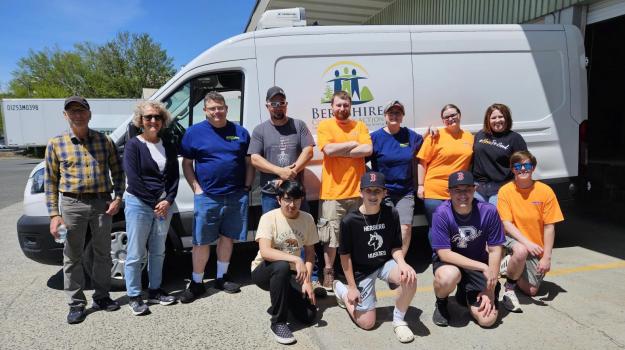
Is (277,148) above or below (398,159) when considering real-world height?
above

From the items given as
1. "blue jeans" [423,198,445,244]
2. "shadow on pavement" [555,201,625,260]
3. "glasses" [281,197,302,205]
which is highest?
"glasses" [281,197,302,205]

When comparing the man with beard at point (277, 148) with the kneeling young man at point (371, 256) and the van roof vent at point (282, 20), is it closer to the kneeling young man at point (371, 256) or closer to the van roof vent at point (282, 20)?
the kneeling young man at point (371, 256)

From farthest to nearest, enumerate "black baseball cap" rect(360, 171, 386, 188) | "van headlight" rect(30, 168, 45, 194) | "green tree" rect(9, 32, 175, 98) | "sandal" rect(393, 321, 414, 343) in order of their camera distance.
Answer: "green tree" rect(9, 32, 175, 98), "van headlight" rect(30, 168, 45, 194), "black baseball cap" rect(360, 171, 386, 188), "sandal" rect(393, 321, 414, 343)

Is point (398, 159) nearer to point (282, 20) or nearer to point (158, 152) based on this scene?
point (282, 20)

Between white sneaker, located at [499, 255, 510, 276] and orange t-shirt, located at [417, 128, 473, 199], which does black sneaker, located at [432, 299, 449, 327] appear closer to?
white sneaker, located at [499, 255, 510, 276]

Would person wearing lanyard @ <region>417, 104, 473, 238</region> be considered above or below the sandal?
above

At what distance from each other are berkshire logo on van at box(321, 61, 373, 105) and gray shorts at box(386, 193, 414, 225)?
1.00 m

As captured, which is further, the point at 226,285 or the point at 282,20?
the point at 282,20

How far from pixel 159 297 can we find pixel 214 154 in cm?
133

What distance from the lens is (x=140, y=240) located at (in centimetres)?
330

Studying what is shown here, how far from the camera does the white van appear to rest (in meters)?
3.76

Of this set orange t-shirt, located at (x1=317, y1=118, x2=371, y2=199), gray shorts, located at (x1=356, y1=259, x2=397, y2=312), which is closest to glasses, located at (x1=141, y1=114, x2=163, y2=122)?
orange t-shirt, located at (x1=317, y1=118, x2=371, y2=199)

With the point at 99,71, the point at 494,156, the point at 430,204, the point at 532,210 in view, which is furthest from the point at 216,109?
the point at 99,71

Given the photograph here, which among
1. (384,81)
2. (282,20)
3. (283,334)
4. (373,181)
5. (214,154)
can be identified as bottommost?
(283,334)
